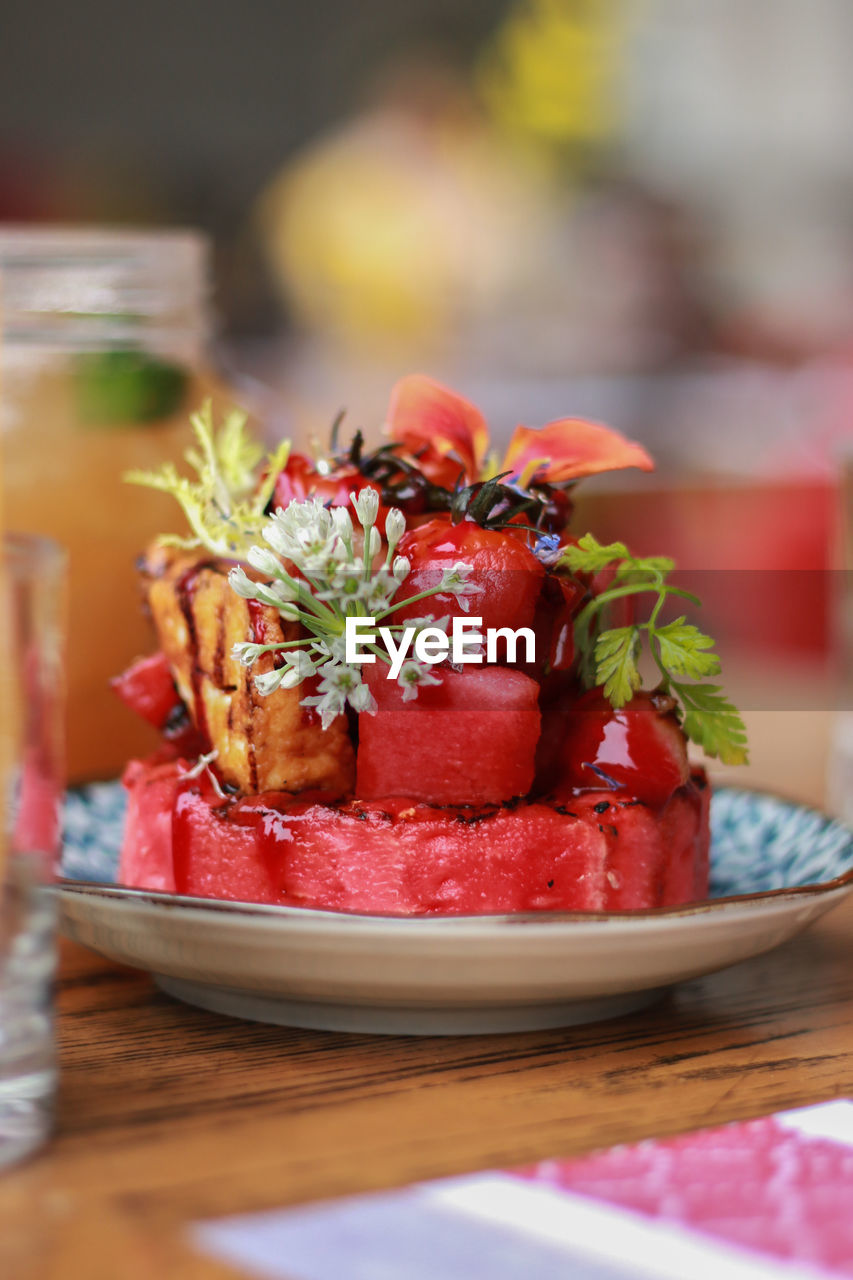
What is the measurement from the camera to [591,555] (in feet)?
2.30

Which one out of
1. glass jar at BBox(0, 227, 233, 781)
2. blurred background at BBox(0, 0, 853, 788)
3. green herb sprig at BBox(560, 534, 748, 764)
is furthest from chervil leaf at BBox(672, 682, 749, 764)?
blurred background at BBox(0, 0, 853, 788)

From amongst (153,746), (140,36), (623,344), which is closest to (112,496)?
(153,746)

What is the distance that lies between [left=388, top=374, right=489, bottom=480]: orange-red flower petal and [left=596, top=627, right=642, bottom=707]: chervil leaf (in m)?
0.15

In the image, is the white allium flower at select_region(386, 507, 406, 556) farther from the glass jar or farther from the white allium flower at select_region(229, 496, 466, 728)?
the glass jar

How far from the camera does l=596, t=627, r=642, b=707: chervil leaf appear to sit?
0.69 m

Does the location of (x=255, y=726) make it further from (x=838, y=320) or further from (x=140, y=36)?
(x=140, y=36)

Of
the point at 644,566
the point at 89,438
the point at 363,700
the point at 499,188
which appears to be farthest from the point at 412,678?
the point at 499,188

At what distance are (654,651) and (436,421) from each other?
0.19m

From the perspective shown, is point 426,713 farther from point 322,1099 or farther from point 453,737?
point 322,1099

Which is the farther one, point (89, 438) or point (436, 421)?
point (89, 438)

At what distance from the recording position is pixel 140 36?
4805mm

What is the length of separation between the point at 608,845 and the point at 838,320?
3.80m

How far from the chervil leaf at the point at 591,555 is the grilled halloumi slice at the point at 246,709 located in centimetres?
13

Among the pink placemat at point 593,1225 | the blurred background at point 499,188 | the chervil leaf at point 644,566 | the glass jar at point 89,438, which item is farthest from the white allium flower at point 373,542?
the blurred background at point 499,188
